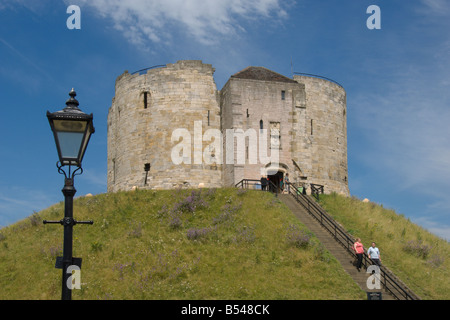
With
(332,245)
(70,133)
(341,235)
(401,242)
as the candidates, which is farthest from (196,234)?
(70,133)

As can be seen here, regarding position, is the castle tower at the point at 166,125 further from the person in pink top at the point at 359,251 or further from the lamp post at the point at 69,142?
the lamp post at the point at 69,142

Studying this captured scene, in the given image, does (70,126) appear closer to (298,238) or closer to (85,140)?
(85,140)

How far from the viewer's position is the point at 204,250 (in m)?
20.5

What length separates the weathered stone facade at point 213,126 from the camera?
32.1m

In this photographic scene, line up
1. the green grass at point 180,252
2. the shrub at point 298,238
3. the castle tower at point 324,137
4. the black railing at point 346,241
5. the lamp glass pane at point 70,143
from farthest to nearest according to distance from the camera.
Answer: the castle tower at point 324,137, the shrub at point 298,238, the black railing at point 346,241, the green grass at point 180,252, the lamp glass pane at point 70,143

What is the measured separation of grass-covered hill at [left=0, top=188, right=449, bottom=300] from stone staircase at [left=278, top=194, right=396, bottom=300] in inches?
18.0

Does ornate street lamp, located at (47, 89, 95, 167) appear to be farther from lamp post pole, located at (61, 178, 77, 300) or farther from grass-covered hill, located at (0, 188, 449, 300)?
grass-covered hill, located at (0, 188, 449, 300)

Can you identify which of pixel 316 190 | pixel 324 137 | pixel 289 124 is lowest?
pixel 316 190

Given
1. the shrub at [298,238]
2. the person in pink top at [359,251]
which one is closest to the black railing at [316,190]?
the shrub at [298,238]

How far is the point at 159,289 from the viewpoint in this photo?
1756 centimetres

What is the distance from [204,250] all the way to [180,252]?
3.02 feet

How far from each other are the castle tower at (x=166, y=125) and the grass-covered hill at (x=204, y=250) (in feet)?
13.8
